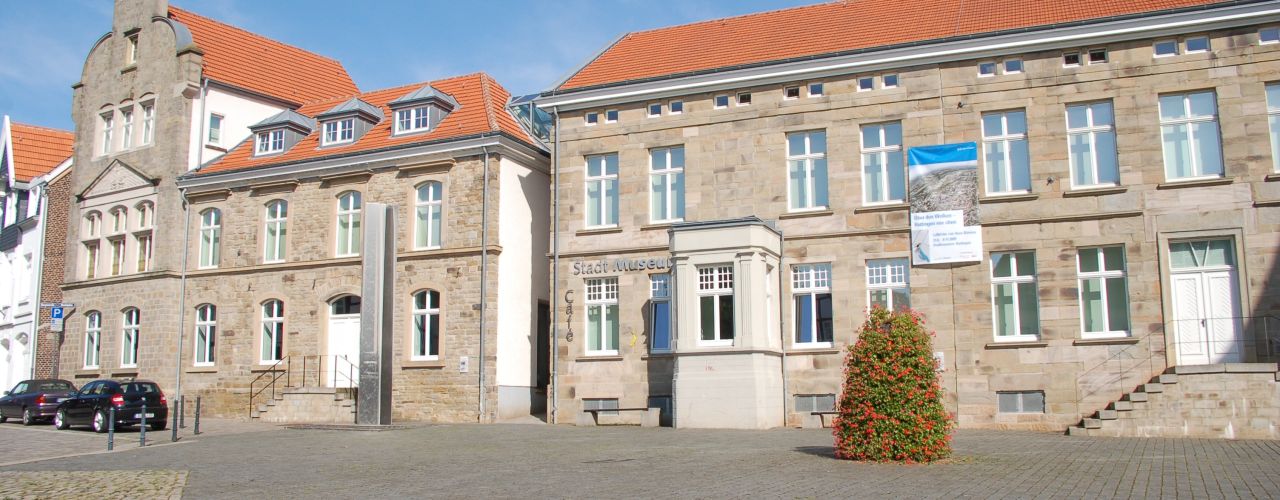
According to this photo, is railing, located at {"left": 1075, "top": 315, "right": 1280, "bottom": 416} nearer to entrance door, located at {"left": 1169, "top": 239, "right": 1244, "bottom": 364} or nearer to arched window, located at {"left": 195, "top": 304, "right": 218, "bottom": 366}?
entrance door, located at {"left": 1169, "top": 239, "right": 1244, "bottom": 364}

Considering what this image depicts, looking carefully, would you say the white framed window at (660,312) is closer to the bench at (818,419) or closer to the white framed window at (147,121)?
A: the bench at (818,419)

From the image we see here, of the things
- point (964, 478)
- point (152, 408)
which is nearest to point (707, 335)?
point (964, 478)

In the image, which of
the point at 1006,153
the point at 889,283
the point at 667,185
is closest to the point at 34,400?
the point at 667,185

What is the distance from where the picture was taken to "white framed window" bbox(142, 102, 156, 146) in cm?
3556

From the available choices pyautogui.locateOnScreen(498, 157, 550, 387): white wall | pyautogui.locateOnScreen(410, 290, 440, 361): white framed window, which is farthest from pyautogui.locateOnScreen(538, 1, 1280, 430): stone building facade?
pyautogui.locateOnScreen(410, 290, 440, 361): white framed window

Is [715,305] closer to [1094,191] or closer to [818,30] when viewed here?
[818,30]

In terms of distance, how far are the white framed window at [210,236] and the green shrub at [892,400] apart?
24692 mm

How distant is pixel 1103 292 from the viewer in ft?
74.4

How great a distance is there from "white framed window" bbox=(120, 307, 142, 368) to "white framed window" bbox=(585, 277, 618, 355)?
1660 cm

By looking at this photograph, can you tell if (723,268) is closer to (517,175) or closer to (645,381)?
(645,381)

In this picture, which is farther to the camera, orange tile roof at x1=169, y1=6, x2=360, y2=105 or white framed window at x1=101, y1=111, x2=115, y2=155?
white framed window at x1=101, y1=111, x2=115, y2=155

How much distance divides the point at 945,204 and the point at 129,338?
26.5 meters

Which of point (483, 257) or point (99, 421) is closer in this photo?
point (99, 421)

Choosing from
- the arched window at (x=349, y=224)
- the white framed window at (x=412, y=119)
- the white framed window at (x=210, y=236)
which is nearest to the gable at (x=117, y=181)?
the white framed window at (x=210, y=236)
